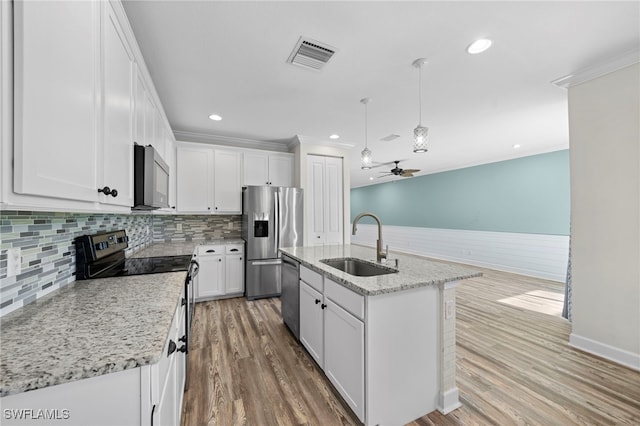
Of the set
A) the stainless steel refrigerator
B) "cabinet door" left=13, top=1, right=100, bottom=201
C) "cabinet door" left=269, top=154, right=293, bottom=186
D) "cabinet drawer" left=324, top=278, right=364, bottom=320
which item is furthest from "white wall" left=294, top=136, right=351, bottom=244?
"cabinet door" left=13, top=1, right=100, bottom=201

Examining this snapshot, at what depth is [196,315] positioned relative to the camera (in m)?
3.28

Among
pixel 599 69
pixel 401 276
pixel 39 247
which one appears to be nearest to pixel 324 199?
pixel 401 276

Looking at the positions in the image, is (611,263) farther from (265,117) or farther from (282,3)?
(265,117)

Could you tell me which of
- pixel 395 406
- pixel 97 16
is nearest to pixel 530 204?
pixel 395 406

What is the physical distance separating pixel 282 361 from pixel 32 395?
1851 mm

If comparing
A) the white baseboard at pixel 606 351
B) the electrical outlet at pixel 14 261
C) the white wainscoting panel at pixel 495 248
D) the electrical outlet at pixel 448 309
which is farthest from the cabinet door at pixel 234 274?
the white baseboard at pixel 606 351

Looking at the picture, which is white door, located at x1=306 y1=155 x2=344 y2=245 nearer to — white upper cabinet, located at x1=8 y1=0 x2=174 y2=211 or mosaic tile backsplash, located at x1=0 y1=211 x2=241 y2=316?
mosaic tile backsplash, located at x1=0 y1=211 x2=241 y2=316

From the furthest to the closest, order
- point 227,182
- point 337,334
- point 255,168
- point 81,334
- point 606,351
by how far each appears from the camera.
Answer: point 255,168, point 227,182, point 606,351, point 337,334, point 81,334

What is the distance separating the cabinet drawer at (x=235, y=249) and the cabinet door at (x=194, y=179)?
2.19 feet

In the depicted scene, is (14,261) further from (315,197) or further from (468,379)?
(315,197)

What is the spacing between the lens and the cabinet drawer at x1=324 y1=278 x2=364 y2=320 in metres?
1.51

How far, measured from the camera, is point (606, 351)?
2.24m

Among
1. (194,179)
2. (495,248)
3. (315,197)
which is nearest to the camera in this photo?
(194,179)

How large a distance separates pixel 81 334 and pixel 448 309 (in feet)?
6.25
